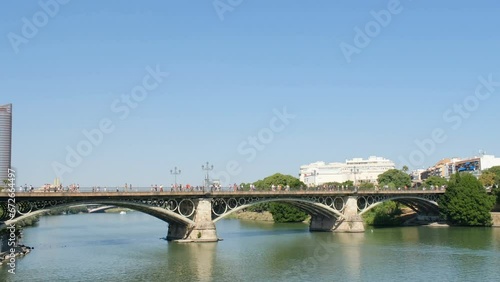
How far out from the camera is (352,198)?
76438mm

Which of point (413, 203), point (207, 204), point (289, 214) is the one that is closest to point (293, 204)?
point (207, 204)

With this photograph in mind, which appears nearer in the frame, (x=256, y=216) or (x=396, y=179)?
(x=256, y=216)

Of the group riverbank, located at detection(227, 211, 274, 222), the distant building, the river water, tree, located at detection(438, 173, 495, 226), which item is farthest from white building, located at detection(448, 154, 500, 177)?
the river water

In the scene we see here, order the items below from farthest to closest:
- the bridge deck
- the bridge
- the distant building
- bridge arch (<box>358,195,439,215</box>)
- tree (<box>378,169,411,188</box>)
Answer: the distant building
tree (<box>378,169,411,188</box>)
bridge arch (<box>358,195,439,215</box>)
the bridge
the bridge deck

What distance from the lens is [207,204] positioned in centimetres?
6156

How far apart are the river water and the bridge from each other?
3.07m

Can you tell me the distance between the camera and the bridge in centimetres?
4956

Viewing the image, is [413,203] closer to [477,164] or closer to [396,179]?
[396,179]

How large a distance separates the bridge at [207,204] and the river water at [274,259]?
3074 millimetres

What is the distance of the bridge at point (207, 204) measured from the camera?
4956cm

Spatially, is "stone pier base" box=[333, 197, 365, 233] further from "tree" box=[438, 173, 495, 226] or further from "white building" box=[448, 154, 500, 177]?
"white building" box=[448, 154, 500, 177]

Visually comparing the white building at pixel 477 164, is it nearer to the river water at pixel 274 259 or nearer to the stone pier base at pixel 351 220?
the stone pier base at pixel 351 220

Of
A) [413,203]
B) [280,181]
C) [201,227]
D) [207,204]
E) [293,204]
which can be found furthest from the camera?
[280,181]

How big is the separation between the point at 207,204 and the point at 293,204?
17002 millimetres
